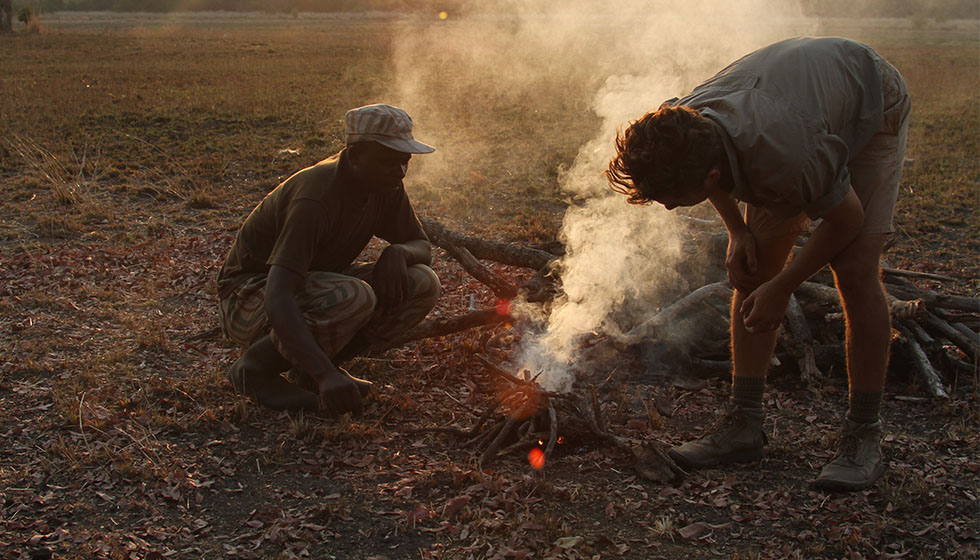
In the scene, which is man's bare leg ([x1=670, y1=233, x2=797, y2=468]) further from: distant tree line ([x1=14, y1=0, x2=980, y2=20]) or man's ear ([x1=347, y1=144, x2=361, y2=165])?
distant tree line ([x1=14, y1=0, x2=980, y2=20])

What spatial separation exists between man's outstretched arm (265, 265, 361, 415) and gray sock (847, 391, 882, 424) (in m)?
1.91

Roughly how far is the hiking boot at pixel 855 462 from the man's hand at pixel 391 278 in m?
1.90

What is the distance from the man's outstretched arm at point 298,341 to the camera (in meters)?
3.12

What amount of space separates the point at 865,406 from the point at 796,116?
1.19 meters

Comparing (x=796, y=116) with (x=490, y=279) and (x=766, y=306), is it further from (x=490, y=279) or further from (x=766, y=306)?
(x=490, y=279)

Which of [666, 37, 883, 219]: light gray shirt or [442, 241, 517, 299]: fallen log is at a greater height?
[666, 37, 883, 219]: light gray shirt

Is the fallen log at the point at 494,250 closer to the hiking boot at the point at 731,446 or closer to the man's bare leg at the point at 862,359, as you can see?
the hiking boot at the point at 731,446

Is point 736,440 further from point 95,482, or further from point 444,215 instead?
point 444,215

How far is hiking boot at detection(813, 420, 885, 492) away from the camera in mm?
2822

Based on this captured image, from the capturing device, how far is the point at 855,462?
2865 mm

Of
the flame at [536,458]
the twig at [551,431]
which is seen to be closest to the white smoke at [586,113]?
the twig at [551,431]

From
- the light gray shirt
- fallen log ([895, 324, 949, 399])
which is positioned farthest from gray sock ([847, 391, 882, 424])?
fallen log ([895, 324, 949, 399])

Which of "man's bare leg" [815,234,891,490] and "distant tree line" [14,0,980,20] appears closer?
"man's bare leg" [815,234,891,490]

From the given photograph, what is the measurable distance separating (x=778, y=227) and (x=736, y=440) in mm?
863
